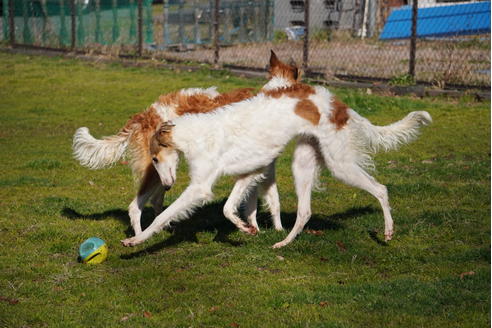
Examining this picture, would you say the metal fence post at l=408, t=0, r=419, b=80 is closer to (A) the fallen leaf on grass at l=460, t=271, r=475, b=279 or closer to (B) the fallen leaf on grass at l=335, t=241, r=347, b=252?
(B) the fallen leaf on grass at l=335, t=241, r=347, b=252

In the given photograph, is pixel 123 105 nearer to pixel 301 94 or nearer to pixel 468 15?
pixel 301 94

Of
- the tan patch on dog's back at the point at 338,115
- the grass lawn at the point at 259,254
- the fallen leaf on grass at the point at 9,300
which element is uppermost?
the tan patch on dog's back at the point at 338,115

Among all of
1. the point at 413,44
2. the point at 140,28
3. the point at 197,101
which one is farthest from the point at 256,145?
the point at 140,28

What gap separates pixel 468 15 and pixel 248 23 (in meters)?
6.57

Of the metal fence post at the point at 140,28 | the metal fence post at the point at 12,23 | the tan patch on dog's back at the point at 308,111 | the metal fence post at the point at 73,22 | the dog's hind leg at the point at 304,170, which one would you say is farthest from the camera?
the metal fence post at the point at 12,23

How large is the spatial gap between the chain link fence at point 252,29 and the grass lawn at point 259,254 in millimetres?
7759

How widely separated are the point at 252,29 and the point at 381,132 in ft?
51.7

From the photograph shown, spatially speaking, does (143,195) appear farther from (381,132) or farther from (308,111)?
(381,132)

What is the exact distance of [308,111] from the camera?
21.0 feet

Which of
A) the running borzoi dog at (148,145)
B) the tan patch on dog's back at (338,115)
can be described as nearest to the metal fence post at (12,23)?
the running borzoi dog at (148,145)

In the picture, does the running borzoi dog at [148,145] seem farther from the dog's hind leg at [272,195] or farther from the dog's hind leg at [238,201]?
the dog's hind leg at [238,201]

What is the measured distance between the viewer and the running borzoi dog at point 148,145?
677cm

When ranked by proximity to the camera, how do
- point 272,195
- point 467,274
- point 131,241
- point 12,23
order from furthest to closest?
1. point 12,23
2. point 272,195
3. point 131,241
4. point 467,274

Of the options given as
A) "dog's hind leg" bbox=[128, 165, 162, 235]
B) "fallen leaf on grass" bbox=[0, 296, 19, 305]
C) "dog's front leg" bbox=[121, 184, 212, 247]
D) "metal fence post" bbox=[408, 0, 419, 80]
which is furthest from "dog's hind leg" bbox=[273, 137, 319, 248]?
"metal fence post" bbox=[408, 0, 419, 80]
